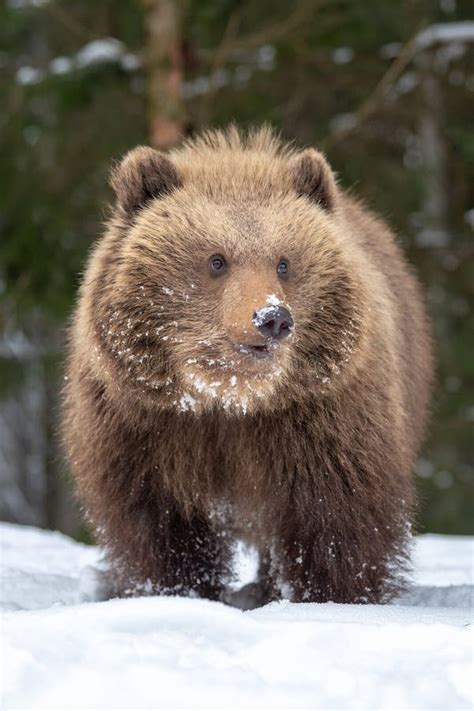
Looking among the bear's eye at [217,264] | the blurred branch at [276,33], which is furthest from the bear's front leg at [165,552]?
the blurred branch at [276,33]

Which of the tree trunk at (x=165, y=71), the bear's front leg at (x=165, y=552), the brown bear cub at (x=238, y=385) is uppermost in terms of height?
the tree trunk at (x=165, y=71)

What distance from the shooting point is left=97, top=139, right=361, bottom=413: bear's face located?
15.8 ft

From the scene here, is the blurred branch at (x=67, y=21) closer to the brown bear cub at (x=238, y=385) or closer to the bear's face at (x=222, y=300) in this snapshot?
the brown bear cub at (x=238, y=385)

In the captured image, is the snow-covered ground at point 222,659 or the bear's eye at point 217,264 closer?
the snow-covered ground at point 222,659

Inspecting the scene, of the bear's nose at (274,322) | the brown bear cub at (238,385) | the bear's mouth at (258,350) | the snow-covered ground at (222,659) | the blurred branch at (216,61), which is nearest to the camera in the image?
the snow-covered ground at (222,659)

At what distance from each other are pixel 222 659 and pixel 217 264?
2219mm

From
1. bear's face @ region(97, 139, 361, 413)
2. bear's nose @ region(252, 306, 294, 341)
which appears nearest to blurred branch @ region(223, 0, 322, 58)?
bear's face @ region(97, 139, 361, 413)

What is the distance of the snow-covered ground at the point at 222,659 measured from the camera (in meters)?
2.99

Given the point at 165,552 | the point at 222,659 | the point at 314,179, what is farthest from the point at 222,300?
the point at 222,659

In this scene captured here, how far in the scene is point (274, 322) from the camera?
175 inches

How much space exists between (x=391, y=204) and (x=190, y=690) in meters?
11.0

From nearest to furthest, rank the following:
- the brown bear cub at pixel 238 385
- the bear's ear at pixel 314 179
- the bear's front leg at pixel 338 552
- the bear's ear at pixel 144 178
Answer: the brown bear cub at pixel 238 385
the bear's front leg at pixel 338 552
the bear's ear at pixel 144 178
the bear's ear at pixel 314 179

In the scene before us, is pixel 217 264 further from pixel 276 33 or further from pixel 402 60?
pixel 402 60

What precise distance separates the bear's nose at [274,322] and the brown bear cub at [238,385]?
105 mm
